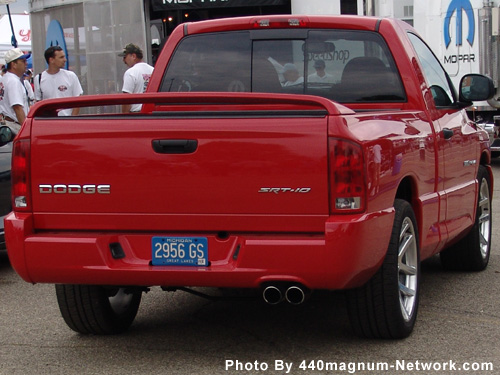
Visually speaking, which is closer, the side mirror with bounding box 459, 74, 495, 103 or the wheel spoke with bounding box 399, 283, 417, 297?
the wheel spoke with bounding box 399, 283, 417, 297

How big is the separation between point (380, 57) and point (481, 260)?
2053mm

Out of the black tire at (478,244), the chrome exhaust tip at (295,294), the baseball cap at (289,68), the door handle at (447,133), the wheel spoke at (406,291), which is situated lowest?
the black tire at (478,244)

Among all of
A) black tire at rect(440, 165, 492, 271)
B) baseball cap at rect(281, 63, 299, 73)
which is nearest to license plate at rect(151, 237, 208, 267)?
baseball cap at rect(281, 63, 299, 73)

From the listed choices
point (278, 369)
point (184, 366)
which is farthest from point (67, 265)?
point (278, 369)

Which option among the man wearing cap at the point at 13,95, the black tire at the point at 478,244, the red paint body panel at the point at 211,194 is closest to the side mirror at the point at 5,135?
the man wearing cap at the point at 13,95

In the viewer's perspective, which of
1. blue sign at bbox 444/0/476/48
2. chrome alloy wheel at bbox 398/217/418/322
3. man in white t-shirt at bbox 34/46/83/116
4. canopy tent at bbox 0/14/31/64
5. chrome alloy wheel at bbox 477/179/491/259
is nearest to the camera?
chrome alloy wheel at bbox 398/217/418/322

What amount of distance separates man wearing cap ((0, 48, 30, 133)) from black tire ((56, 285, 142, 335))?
5.90 meters

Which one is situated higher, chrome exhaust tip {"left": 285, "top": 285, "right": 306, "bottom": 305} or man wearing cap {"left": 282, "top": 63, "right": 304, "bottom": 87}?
man wearing cap {"left": 282, "top": 63, "right": 304, "bottom": 87}

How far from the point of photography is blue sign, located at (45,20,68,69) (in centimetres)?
1988

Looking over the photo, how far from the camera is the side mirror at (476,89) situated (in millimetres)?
6578

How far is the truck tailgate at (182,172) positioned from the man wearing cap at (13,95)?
21.3 ft

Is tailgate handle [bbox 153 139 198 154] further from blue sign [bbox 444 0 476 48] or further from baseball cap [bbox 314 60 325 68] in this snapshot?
blue sign [bbox 444 0 476 48]

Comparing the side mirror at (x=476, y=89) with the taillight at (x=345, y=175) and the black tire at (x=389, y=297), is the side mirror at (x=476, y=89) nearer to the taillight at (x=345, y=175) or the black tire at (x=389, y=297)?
the black tire at (x=389, y=297)

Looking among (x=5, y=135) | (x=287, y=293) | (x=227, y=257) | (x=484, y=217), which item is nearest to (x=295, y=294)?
(x=287, y=293)
